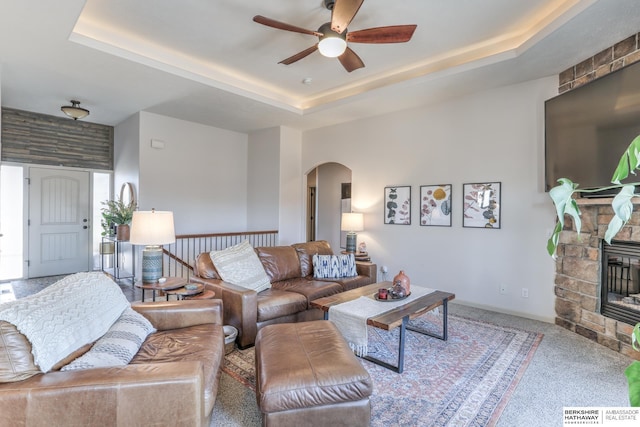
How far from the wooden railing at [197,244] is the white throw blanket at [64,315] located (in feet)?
10.2

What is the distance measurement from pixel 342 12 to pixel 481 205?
3036 millimetres

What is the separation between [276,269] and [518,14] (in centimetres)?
366

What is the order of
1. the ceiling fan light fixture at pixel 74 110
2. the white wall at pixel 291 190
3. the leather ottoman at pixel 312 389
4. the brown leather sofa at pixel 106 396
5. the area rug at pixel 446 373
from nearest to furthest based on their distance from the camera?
1. the brown leather sofa at pixel 106 396
2. the leather ottoman at pixel 312 389
3. the area rug at pixel 446 373
4. the ceiling fan light fixture at pixel 74 110
5. the white wall at pixel 291 190

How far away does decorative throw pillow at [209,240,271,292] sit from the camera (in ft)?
11.0

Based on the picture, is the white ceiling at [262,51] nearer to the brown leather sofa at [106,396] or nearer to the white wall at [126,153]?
the white wall at [126,153]

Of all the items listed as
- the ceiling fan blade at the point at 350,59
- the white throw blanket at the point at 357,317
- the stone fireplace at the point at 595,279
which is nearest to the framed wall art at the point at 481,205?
the stone fireplace at the point at 595,279

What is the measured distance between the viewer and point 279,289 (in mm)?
3605

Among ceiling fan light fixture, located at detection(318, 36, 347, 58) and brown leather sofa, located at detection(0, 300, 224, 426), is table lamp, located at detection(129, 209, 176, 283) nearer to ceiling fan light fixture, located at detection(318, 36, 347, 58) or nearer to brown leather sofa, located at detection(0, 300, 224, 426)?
brown leather sofa, located at detection(0, 300, 224, 426)

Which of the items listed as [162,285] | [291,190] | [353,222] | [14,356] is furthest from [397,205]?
[14,356]

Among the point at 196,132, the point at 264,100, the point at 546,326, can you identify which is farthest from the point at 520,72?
the point at 196,132

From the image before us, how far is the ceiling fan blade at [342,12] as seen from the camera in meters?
2.39

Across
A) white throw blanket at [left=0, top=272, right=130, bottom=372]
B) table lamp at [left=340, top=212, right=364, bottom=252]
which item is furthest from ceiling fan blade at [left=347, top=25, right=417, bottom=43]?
table lamp at [left=340, top=212, right=364, bottom=252]

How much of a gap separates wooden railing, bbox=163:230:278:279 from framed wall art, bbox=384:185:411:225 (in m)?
2.22

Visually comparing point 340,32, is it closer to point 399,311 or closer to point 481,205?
point 399,311
